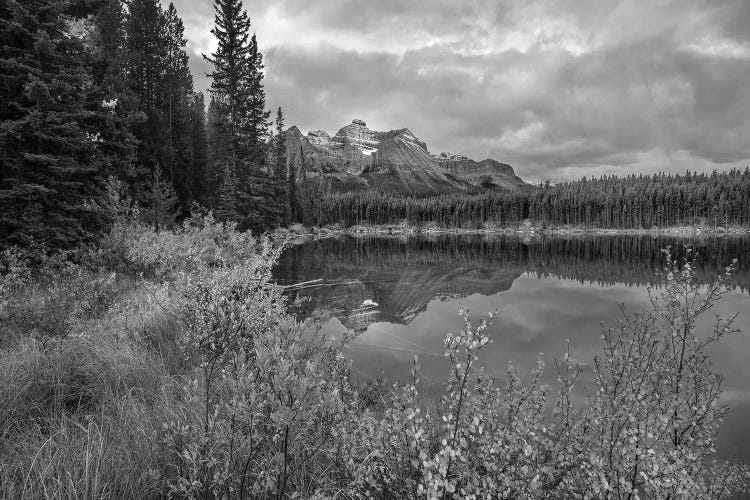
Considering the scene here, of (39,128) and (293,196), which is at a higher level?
(293,196)

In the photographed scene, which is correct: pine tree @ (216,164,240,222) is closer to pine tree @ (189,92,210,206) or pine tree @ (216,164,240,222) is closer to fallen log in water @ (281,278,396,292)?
pine tree @ (189,92,210,206)

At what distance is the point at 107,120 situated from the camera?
16.8 m

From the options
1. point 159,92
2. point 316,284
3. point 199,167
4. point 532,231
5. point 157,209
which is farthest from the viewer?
point 532,231

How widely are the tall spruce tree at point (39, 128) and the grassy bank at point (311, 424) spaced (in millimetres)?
6619

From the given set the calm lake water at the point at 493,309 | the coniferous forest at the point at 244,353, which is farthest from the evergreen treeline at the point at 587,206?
the calm lake water at the point at 493,309

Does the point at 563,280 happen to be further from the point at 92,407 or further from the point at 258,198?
the point at 92,407

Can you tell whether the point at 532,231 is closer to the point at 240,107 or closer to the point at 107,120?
the point at 240,107

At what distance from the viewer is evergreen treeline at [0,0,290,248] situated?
12430 millimetres

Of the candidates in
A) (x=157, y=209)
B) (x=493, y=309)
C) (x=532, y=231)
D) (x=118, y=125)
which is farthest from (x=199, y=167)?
(x=532, y=231)

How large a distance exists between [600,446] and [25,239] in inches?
622

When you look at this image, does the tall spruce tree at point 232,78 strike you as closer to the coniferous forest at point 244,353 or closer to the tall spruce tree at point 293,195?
the coniferous forest at point 244,353

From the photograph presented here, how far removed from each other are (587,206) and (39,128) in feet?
545

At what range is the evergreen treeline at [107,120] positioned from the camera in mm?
12430

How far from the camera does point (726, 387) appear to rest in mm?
9703
